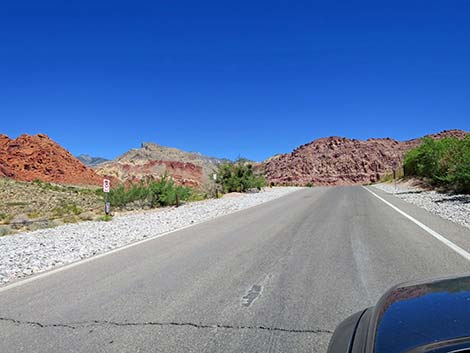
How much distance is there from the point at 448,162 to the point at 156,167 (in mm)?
90533

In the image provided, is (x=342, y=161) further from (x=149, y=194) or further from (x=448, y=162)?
(x=149, y=194)

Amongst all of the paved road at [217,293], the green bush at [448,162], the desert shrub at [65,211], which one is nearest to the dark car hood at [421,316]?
the paved road at [217,293]

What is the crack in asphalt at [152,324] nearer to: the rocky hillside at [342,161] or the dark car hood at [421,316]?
the dark car hood at [421,316]

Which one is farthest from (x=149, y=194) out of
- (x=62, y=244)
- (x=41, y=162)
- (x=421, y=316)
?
(x=41, y=162)

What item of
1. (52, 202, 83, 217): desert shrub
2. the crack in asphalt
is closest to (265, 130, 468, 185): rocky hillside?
(52, 202, 83, 217): desert shrub

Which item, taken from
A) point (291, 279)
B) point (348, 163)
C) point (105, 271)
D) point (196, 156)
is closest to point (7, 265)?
point (105, 271)

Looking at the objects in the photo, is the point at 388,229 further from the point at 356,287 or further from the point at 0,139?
the point at 0,139

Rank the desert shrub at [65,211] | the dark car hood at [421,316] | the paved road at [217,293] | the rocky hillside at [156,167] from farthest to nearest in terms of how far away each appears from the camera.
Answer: the rocky hillside at [156,167]
the desert shrub at [65,211]
the paved road at [217,293]
the dark car hood at [421,316]

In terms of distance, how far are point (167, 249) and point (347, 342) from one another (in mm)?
7253

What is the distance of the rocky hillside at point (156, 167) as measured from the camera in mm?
105688

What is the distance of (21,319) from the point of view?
482cm

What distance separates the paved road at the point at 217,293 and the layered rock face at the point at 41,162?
85.0 meters

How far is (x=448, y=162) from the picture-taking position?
100.0 ft

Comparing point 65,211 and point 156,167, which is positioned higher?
point 156,167
